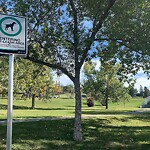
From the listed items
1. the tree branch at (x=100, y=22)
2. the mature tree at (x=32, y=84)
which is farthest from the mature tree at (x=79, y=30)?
the mature tree at (x=32, y=84)

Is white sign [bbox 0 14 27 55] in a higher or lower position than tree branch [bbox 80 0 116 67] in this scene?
lower

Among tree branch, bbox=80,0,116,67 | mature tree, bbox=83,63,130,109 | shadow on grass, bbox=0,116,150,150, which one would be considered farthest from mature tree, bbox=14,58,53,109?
tree branch, bbox=80,0,116,67

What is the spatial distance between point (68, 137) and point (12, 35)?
838cm

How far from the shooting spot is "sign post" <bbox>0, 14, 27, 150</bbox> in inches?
191

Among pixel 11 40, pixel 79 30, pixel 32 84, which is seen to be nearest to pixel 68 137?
pixel 79 30

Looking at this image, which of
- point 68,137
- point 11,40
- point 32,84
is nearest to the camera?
point 11,40

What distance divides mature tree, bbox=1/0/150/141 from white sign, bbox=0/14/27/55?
5.79 meters

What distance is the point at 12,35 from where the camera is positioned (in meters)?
4.91

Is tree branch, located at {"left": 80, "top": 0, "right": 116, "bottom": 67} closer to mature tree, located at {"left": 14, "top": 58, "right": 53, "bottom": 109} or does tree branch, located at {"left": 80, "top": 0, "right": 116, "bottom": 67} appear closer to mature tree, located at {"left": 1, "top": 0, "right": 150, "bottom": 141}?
mature tree, located at {"left": 1, "top": 0, "right": 150, "bottom": 141}

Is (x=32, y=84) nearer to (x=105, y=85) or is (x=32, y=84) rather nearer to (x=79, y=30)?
(x=105, y=85)

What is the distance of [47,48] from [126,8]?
3532 mm

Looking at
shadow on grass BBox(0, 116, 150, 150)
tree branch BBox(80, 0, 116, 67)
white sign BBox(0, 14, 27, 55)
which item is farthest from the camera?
tree branch BBox(80, 0, 116, 67)

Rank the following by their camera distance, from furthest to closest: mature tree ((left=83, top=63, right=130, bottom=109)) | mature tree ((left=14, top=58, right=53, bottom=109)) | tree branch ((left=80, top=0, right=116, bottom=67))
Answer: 1. mature tree ((left=83, top=63, right=130, bottom=109))
2. mature tree ((left=14, top=58, right=53, bottom=109))
3. tree branch ((left=80, top=0, right=116, bottom=67))

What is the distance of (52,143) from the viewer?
11.5m
